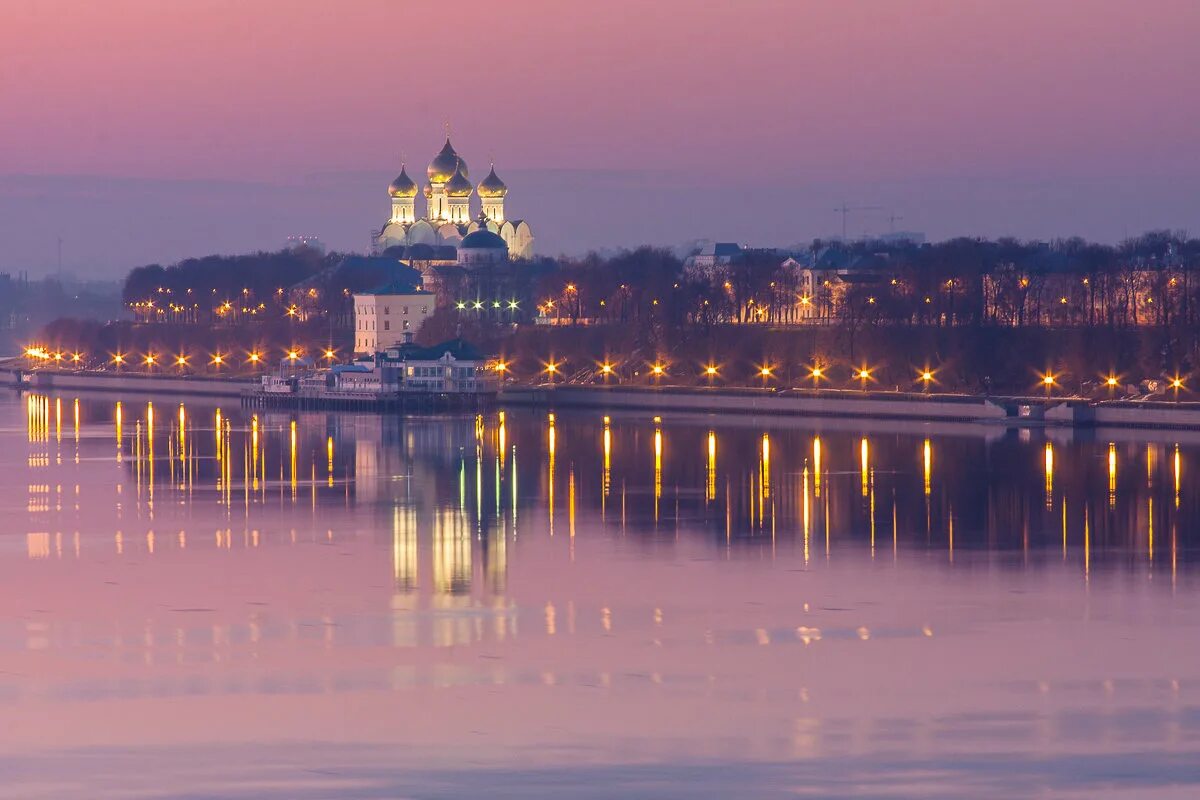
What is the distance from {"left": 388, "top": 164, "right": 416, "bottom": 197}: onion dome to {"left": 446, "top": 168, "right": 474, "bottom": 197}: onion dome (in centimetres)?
178

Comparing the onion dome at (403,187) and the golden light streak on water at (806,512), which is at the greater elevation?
the onion dome at (403,187)

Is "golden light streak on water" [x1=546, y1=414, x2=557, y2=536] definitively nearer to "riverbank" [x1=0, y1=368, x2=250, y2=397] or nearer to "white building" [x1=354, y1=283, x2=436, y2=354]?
"riverbank" [x1=0, y1=368, x2=250, y2=397]

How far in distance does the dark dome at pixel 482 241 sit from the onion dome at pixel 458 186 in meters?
3.82

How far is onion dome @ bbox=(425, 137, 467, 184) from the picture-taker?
84.3 meters

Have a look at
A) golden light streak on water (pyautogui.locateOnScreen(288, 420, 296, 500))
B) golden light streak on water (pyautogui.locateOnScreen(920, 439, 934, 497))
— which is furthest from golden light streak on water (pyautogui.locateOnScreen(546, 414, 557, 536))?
golden light streak on water (pyautogui.locateOnScreen(920, 439, 934, 497))

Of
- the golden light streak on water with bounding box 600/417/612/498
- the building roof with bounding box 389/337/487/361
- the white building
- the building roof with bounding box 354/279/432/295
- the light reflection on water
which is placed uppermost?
the building roof with bounding box 354/279/432/295

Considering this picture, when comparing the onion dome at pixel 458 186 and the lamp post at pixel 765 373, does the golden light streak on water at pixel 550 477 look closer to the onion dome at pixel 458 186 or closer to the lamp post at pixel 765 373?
the lamp post at pixel 765 373

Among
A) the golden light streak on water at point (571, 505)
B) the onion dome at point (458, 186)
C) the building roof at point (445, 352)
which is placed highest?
the onion dome at point (458, 186)

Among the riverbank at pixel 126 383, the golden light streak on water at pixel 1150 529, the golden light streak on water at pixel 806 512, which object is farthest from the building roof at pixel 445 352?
the golden light streak on water at pixel 1150 529

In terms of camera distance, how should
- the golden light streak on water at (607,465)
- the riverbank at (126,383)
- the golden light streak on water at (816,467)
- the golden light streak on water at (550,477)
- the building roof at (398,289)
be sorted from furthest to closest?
the building roof at (398,289)
the riverbank at (126,383)
the golden light streak on water at (607,465)
the golden light streak on water at (816,467)
the golden light streak on water at (550,477)

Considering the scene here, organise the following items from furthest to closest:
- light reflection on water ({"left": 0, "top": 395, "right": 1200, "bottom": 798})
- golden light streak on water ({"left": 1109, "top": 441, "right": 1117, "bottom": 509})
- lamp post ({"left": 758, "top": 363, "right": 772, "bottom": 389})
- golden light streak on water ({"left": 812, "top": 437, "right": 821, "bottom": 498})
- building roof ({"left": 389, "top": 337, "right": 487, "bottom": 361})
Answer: building roof ({"left": 389, "top": 337, "right": 487, "bottom": 361}) < lamp post ({"left": 758, "top": 363, "right": 772, "bottom": 389}) < golden light streak on water ({"left": 812, "top": 437, "right": 821, "bottom": 498}) < golden light streak on water ({"left": 1109, "top": 441, "right": 1117, "bottom": 509}) < light reflection on water ({"left": 0, "top": 395, "right": 1200, "bottom": 798})

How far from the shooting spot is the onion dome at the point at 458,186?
8569cm

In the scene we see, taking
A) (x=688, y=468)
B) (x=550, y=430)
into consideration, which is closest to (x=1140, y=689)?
(x=688, y=468)

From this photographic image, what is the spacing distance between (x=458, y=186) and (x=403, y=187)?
8.97 feet
